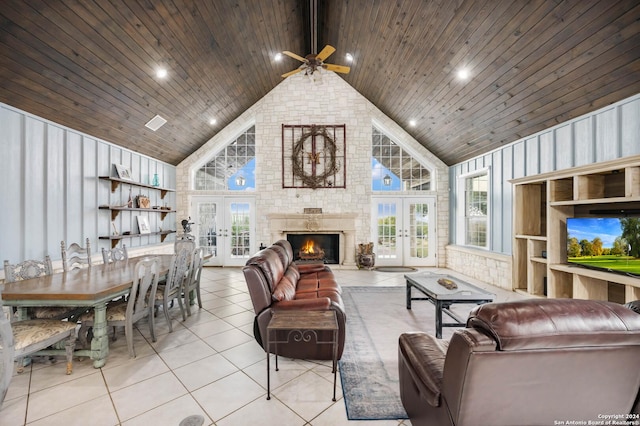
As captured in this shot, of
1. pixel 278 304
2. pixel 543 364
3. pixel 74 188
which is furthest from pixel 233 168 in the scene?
pixel 543 364

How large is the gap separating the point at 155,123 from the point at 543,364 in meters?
6.13

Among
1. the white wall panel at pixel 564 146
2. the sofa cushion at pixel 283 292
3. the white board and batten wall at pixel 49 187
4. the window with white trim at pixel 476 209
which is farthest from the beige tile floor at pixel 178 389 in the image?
the window with white trim at pixel 476 209

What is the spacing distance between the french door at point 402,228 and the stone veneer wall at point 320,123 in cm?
20

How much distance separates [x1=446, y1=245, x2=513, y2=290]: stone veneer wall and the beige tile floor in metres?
4.17

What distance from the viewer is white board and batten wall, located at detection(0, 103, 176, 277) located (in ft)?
11.2

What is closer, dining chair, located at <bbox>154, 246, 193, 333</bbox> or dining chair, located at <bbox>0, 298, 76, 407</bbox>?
dining chair, located at <bbox>0, 298, 76, 407</bbox>

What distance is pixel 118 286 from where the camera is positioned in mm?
2537

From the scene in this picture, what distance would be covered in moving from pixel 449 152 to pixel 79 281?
22.7 feet

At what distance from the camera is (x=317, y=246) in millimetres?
7266

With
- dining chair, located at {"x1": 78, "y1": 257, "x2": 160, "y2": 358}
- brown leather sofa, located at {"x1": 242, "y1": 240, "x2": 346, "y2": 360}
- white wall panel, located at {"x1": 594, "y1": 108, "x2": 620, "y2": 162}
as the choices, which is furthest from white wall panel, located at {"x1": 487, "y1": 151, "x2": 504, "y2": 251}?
dining chair, located at {"x1": 78, "y1": 257, "x2": 160, "y2": 358}

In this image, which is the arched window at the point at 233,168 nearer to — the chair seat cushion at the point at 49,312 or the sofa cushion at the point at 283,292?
the sofa cushion at the point at 283,292

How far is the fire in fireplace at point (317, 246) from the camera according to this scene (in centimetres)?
720

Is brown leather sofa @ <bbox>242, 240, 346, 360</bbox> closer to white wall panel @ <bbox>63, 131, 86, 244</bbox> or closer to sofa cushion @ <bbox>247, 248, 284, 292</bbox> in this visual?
sofa cushion @ <bbox>247, 248, 284, 292</bbox>

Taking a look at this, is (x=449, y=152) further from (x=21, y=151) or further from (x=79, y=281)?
(x=21, y=151)
